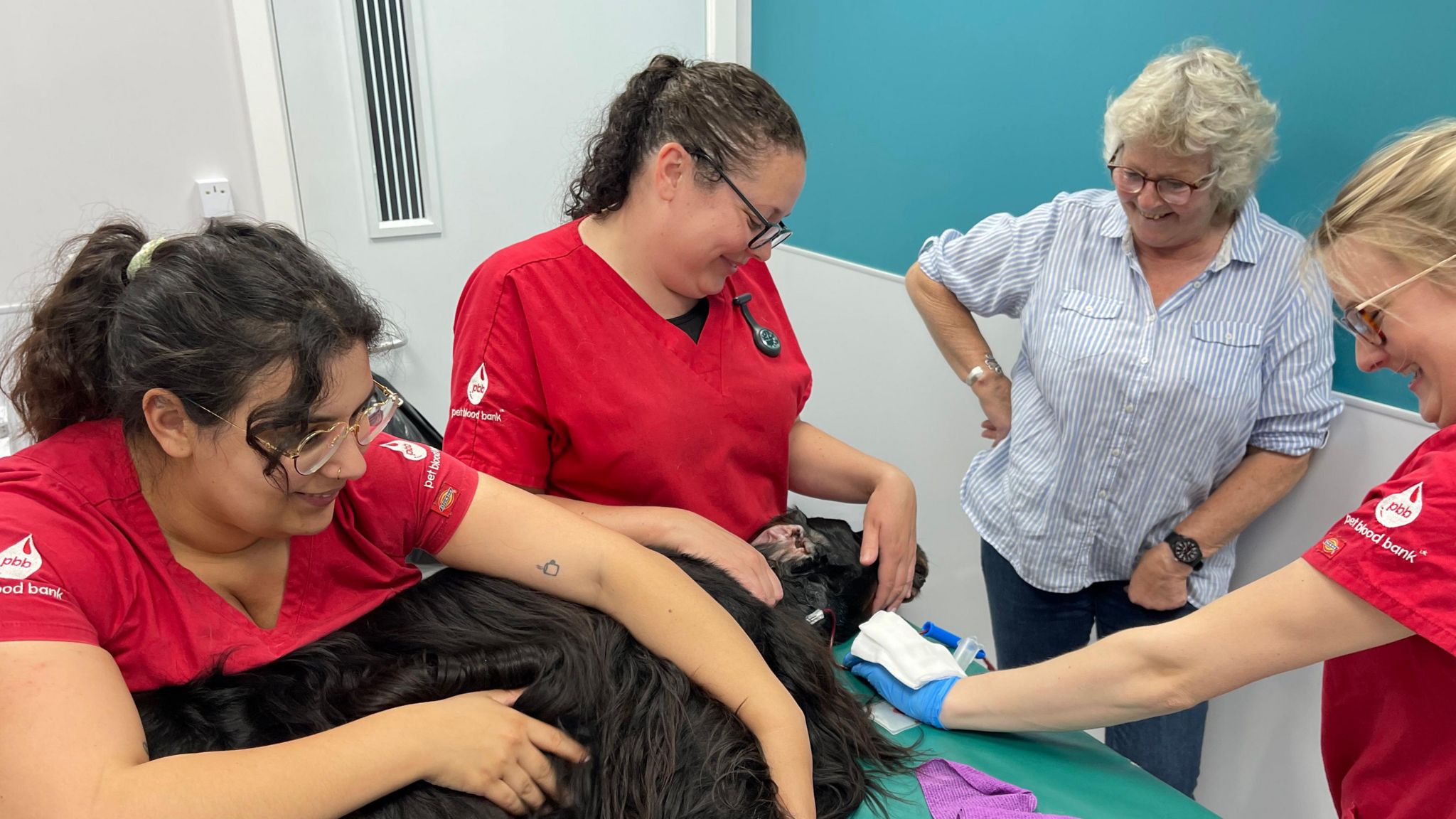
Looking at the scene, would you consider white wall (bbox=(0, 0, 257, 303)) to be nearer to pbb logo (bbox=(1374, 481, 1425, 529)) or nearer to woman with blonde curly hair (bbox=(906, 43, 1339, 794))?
woman with blonde curly hair (bbox=(906, 43, 1339, 794))

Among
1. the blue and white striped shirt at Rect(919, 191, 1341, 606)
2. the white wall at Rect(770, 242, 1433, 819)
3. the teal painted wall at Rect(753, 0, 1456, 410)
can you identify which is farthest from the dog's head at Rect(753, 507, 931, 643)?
the teal painted wall at Rect(753, 0, 1456, 410)

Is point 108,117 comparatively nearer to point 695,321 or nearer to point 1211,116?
point 695,321

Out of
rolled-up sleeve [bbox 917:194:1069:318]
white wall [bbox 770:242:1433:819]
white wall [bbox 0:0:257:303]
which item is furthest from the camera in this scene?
white wall [bbox 0:0:257:303]

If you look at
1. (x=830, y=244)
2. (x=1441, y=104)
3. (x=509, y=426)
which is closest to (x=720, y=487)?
(x=509, y=426)

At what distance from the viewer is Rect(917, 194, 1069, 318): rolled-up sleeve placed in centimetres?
194

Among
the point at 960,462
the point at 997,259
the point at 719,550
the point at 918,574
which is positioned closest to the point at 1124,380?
the point at 997,259

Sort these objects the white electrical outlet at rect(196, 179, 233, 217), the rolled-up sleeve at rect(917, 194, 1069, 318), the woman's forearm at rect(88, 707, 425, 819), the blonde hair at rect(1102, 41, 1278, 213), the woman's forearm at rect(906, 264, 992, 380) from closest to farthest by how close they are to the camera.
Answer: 1. the woman's forearm at rect(88, 707, 425, 819)
2. the blonde hair at rect(1102, 41, 1278, 213)
3. the rolled-up sleeve at rect(917, 194, 1069, 318)
4. the woman's forearm at rect(906, 264, 992, 380)
5. the white electrical outlet at rect(196, 179, 233, 217)

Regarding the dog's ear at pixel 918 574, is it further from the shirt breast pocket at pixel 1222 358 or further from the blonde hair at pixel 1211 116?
the blonde hair at pixel 1211 116

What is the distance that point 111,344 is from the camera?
36.5 inches

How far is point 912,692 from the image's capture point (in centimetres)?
135

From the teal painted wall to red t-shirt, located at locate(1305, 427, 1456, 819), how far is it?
0.91 m

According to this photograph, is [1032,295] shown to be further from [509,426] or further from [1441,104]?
[509,426]

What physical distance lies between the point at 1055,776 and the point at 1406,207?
2.66ft

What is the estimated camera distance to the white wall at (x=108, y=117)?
244 centimetres
